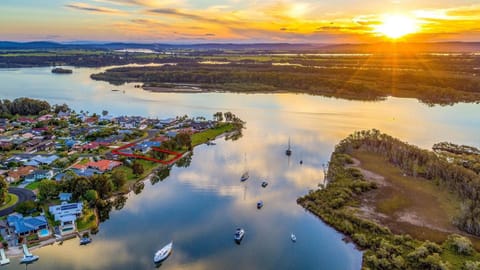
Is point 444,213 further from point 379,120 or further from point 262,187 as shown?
point 379,120

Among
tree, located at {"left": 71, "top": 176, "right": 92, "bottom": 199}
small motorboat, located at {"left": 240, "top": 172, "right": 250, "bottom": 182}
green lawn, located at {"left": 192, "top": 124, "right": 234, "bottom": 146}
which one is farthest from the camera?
green lawn, located at {"left": 192, "top": 124, "right": 234, "bottom": 146}

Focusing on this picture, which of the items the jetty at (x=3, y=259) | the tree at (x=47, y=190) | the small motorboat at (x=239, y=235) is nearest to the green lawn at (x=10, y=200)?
the tree at (x=47, y=190)

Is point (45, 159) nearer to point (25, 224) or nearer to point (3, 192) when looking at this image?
point (3, 192)

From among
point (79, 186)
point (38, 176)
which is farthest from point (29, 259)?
point (38, 176)

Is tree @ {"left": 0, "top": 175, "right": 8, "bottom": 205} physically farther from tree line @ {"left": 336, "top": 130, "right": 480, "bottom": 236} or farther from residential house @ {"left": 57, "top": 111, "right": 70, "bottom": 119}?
residential house @ {"left": 57, "top": 111, "right": 70, "bottom": 119}

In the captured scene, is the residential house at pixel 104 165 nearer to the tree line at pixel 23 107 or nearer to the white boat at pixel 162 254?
the white boat at pixel 162 254

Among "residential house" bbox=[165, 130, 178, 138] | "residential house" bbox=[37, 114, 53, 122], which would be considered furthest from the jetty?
"residential house" bbox=[37, 114, 53, 122]

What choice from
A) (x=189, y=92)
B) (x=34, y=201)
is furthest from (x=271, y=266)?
(x=189, y=92)
